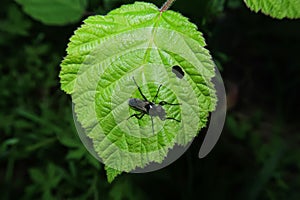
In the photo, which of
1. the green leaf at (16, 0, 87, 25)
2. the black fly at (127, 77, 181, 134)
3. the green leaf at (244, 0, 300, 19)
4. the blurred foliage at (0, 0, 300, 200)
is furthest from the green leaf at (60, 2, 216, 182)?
the green leaf at (16, 0, 87, 25)

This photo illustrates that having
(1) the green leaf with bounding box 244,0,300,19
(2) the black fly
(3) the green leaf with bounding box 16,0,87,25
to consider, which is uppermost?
(1) the green leaf with bounding box 244,0,300,19

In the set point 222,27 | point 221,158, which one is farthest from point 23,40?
point 221,158

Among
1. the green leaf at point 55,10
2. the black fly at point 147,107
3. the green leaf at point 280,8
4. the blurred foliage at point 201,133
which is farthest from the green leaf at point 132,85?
the green leaf at point 55,10

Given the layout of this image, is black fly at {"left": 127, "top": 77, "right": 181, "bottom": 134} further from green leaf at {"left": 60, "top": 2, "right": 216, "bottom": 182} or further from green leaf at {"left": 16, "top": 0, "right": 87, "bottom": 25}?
green leaf at {"left": 16, "top": 0, "right": 87, "bottom": 25}

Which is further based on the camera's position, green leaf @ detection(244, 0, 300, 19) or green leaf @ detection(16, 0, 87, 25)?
green leaf @ detection(16, 0, 87, 25)

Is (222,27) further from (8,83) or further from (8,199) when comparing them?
(8,199)
